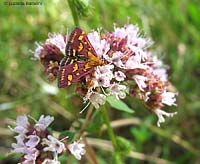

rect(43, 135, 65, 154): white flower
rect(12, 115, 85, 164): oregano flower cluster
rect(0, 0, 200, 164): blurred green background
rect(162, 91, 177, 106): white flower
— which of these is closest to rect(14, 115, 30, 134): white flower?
rect(12, 115, 85, 164): oregano flower cluster

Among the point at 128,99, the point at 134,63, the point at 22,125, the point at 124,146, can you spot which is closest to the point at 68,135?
the point at 22,125

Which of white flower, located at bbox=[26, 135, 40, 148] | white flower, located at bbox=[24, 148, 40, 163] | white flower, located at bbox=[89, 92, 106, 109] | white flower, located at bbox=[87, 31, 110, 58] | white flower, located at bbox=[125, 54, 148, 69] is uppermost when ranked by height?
white flower, located at bbox=[87, 31, 110, 58]

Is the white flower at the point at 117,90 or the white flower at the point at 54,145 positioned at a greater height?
the white flower at the point at 117,90

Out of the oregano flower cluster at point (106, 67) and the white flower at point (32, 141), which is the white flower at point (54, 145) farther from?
the oregano flower cluster at point (106, 67)

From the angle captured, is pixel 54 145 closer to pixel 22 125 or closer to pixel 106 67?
pixel 22 125

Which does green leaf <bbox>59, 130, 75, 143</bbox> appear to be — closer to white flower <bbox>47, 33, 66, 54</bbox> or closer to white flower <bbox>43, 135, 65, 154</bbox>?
white flower <bbox>43, 135, 65, 154</bbox>

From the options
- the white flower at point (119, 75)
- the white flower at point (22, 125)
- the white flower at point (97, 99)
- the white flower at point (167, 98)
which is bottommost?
the white flower at point (22, 125)

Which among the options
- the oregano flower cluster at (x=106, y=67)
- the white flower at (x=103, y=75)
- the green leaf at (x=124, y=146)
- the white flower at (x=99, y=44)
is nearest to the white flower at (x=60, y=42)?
the oregano flower cluster at (x=106, y=67)

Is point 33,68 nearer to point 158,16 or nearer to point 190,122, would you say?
point 158,16

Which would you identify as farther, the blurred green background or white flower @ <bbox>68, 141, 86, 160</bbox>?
the blurred green background
